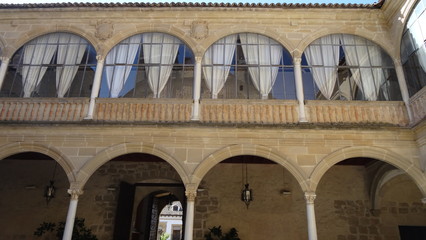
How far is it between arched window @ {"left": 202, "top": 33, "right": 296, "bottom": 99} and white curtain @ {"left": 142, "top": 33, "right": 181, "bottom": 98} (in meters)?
0.97

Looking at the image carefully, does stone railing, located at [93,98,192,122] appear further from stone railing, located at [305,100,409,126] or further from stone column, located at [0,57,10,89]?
stone railing, located at [305,100,409,126]

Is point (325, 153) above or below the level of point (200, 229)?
above

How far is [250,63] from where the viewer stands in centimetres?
859

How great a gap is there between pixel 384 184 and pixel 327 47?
4198 millimetres

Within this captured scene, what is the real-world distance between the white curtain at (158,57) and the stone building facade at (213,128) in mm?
57

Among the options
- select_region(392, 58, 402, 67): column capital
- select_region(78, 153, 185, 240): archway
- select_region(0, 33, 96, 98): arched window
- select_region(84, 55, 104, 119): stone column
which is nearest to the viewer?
select_region(84, 55, 104, 119): stone column

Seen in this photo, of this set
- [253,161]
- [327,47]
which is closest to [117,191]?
[253,161]

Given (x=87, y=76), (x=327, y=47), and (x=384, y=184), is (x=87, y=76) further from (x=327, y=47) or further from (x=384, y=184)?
(x=384, y=184)

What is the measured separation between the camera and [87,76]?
31.4 ft

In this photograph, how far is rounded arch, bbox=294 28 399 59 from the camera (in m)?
8.42

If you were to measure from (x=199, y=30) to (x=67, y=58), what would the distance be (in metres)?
3.78

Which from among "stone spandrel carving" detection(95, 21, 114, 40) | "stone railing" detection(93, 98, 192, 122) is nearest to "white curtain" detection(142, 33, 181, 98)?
"stone railing" detection(93, 98, 192, 122)

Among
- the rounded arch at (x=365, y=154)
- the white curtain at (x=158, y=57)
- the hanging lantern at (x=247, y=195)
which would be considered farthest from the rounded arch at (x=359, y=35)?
the hanging lantern at (x=247, y=195)

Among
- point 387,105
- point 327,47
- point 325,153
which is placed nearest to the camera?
point 325,153
